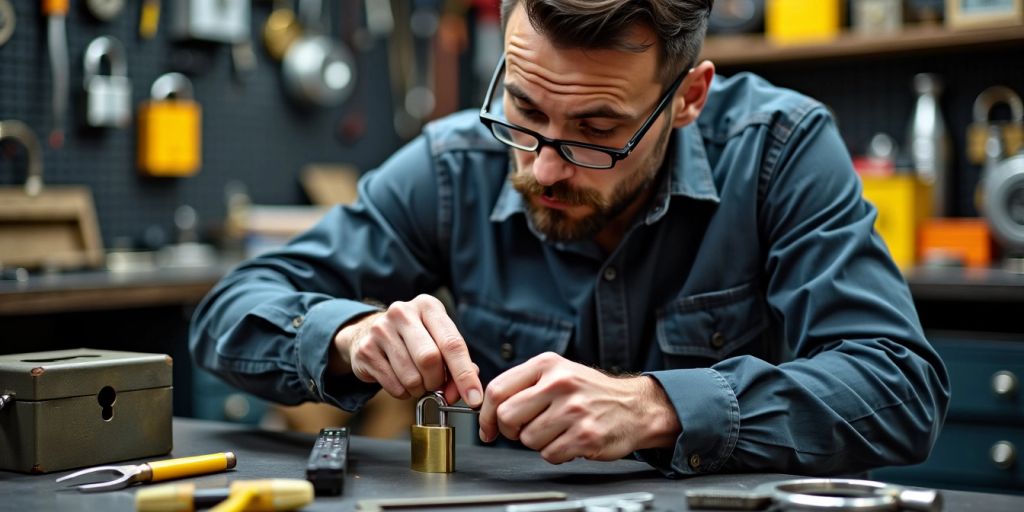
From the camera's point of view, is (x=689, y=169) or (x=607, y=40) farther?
(x=689, y=169)

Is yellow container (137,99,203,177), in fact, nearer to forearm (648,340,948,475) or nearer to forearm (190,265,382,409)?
forearm (190,265,382,409)

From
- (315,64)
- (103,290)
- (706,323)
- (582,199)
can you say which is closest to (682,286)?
(706,323)

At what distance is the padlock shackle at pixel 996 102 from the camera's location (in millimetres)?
2869

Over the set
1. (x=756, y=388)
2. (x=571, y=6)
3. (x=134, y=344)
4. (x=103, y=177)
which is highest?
(x=571, y=6)

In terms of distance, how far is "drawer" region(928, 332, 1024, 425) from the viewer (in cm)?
226

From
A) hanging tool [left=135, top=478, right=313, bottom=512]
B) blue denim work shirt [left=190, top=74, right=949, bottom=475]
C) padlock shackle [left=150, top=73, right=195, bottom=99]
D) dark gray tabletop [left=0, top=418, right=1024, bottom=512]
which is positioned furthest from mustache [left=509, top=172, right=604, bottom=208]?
padlock shackle [left=150, top=73, right=195, bottom=99]

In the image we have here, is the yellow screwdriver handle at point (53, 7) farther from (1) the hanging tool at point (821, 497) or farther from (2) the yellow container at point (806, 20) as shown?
(1) the hanging tool at point (821, 497)

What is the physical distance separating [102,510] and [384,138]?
10.6 feet

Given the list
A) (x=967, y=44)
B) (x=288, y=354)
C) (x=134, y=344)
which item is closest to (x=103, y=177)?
(x=134, y=344)

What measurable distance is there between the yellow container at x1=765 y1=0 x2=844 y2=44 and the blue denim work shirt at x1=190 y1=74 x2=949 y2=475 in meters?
1.41

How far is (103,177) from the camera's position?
3117 millimetres

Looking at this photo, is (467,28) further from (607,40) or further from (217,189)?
(607,40)

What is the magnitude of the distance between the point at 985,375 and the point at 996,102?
94 cm

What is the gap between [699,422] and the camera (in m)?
1.12
